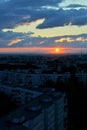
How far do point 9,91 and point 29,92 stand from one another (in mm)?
4528

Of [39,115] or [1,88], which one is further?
[1,88]

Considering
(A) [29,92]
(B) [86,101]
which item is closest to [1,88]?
(A) [29,92]

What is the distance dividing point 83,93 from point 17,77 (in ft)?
62.2

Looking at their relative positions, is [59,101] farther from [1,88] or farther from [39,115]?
[1,88]

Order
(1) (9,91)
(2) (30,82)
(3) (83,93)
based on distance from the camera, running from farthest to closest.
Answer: (2) (30,82), (1) (9,91), (3) (83,93)

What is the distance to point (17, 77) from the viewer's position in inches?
1879

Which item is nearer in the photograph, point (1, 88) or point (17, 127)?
point (17, 127)

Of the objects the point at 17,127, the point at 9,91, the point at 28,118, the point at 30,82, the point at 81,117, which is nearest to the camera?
the point at 17,127

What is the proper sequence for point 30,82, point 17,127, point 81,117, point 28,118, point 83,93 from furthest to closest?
point 30,82, point 83,93, point 81,117, point 28,118, point 17,127

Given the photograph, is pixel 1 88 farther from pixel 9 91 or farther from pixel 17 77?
pixel 17 77

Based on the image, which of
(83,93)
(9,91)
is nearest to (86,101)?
(83,93)

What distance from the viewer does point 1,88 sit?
33594 mm

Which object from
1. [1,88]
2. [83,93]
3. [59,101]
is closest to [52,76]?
[1,88]

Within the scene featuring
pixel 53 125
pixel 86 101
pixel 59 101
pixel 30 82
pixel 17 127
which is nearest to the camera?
pixel 17 127
